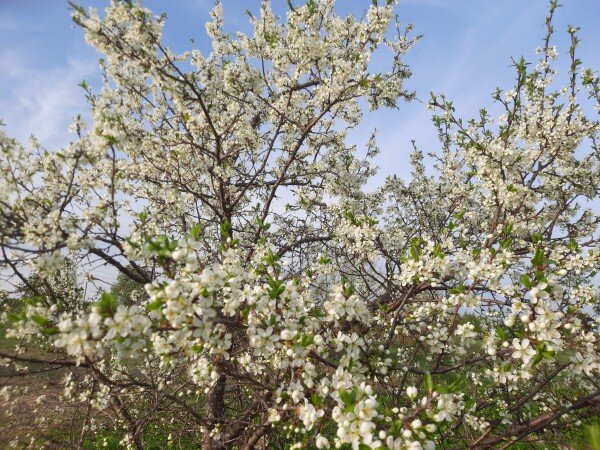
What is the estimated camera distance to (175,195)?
16.8 feet

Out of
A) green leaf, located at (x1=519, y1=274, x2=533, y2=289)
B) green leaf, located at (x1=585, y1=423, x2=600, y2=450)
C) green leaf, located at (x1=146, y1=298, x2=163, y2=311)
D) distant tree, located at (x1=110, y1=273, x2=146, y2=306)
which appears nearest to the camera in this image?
green leaf, located at (x1=585, y1=423, x2=600, y2=450)

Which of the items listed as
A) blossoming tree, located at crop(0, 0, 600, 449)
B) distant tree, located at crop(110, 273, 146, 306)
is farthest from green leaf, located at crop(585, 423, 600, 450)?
distant tree, located at crop(110, 273, 146, 306)

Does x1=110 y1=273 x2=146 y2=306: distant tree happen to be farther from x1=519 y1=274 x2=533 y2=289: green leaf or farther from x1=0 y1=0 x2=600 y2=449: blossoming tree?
x1=519 y1=274 x2=533 y2=289: green leaf

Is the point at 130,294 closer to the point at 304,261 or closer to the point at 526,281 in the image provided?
the point at 304,261

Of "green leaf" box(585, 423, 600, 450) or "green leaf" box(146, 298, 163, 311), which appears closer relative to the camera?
"green leaf" box(585, 423, 600, 450)

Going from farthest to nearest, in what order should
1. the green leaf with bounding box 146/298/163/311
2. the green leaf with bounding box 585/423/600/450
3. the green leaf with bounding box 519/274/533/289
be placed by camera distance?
the green leaf with bounding box 519/274/533/289 → the green leaf with bounding box 146/298/163/311 → the green leaf with bounding box 585/423/600/450

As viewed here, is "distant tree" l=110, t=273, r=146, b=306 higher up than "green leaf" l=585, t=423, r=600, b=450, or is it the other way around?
"distant tree" l=110, t=273, r=146, b=306

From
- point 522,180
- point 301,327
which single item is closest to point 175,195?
point 301,327

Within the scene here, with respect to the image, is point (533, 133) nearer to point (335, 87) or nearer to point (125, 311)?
point (335, 87)

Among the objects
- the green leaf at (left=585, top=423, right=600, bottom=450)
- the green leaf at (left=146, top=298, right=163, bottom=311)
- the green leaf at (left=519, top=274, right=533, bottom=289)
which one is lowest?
the green leaf at (left=585, top=423, right=600, bottom=450)

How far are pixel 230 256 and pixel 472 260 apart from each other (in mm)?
2521

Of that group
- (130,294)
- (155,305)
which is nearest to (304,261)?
(130,294)

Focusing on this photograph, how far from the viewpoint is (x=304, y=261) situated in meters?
7.01

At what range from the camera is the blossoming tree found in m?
2.65
